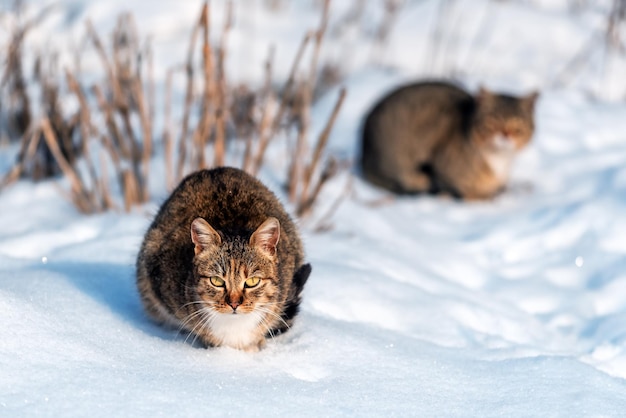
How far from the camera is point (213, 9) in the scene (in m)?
9.94

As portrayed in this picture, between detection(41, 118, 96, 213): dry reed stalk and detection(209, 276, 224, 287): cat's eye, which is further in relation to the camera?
detection(41, 118, 96, 213): dry reed stalk

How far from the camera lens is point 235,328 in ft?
10.4

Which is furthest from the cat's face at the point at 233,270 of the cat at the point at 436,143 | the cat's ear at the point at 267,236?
the cat at the point at 436,143

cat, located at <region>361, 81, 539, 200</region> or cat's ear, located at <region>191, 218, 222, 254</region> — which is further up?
cat's ear, located at <region>191, 218, 222, 254</region>

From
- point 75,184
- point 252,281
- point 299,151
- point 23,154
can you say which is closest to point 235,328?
point 252,281

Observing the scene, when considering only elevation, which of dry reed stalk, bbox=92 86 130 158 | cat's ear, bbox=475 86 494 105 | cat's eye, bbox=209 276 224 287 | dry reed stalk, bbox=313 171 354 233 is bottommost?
dry reed stalk, bbox=313 171 354 233

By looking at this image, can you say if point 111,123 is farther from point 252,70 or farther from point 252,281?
point 252,70

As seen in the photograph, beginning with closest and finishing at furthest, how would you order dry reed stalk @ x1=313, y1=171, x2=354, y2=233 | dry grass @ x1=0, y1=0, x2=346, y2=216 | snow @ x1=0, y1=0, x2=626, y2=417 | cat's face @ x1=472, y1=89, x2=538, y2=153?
snow @ x1=0, y1=0, x2=626, y2=417, dry grass @ x1=0, y1=0, x2=346, y2=216, dry reed stalk @ x1=313, y1=171, x2=354, y2=233, cat's face @ x1=472, y1=89, x2=538, y2=153

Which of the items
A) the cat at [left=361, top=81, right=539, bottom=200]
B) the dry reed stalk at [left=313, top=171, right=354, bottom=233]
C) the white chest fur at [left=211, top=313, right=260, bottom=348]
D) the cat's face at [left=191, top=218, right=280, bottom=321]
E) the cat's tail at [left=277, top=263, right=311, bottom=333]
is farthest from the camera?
the cat at [left=361, top=81, right=539, bottom=200]

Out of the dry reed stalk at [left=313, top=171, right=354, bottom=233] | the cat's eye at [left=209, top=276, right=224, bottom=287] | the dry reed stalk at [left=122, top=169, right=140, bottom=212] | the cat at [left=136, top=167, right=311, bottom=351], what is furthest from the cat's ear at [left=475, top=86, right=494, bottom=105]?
the cat's eye at [left=209, top=276, right=224, bottom=287]

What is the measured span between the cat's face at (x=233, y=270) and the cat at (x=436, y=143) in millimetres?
4100

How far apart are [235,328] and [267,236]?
0.36 m

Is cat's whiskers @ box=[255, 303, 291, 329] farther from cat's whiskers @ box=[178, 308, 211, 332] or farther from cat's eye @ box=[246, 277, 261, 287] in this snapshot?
cat's whiskers @ box=[178, 308, 211, 332]

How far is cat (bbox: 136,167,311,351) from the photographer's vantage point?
3.05 metres
